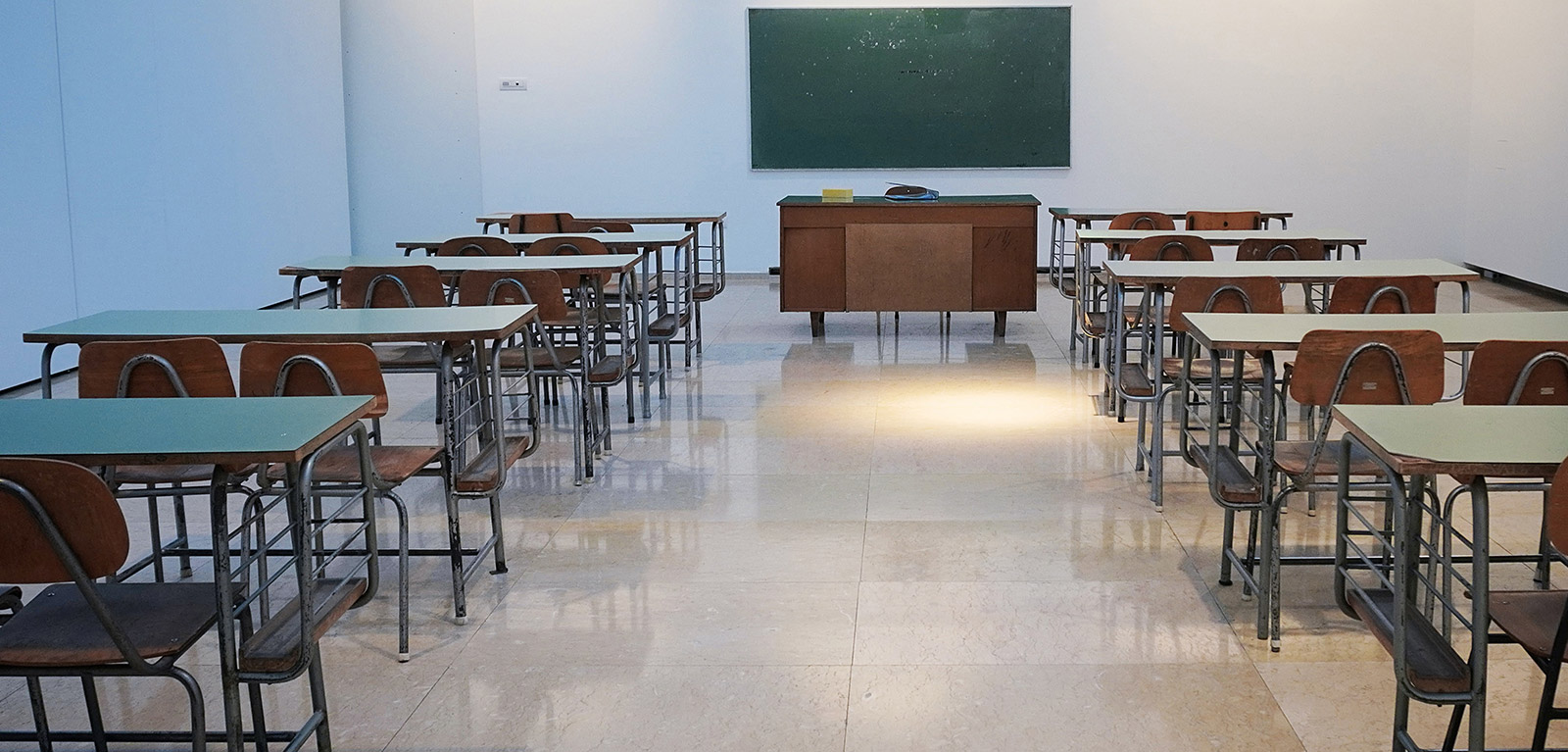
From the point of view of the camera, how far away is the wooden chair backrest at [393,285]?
4859mm

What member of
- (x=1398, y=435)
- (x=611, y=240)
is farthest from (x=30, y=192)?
(x=1398, y=435)

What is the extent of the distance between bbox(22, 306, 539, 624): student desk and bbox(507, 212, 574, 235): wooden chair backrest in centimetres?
321

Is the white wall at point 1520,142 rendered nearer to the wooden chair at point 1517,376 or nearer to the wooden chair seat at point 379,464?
the wooden chair at point 1517,376

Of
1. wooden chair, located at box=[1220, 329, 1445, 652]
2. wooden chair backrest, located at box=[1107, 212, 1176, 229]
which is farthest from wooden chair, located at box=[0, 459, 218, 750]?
wooden chair backrest, located at box=[1107, 212, 1176, 229]

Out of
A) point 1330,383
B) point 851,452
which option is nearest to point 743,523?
point 851,452

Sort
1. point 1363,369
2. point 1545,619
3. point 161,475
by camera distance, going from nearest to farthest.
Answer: point 1545,619, point 1363,369, point 161,475

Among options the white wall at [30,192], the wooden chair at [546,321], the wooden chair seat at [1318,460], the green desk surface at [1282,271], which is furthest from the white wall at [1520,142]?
the white wall at [30,192]

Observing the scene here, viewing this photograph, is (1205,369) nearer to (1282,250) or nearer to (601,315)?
(1282,250)

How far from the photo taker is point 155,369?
3336 mm

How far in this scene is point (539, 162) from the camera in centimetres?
1109

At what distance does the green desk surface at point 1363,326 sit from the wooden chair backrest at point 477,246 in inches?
127

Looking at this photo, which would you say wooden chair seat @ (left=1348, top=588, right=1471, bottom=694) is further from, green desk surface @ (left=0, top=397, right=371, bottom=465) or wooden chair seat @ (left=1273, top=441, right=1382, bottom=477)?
green desk surface @ (left=0, top=397, right=371, bottom=465)

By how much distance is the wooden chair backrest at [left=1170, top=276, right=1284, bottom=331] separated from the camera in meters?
4.58

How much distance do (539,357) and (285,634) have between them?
2.86 m
